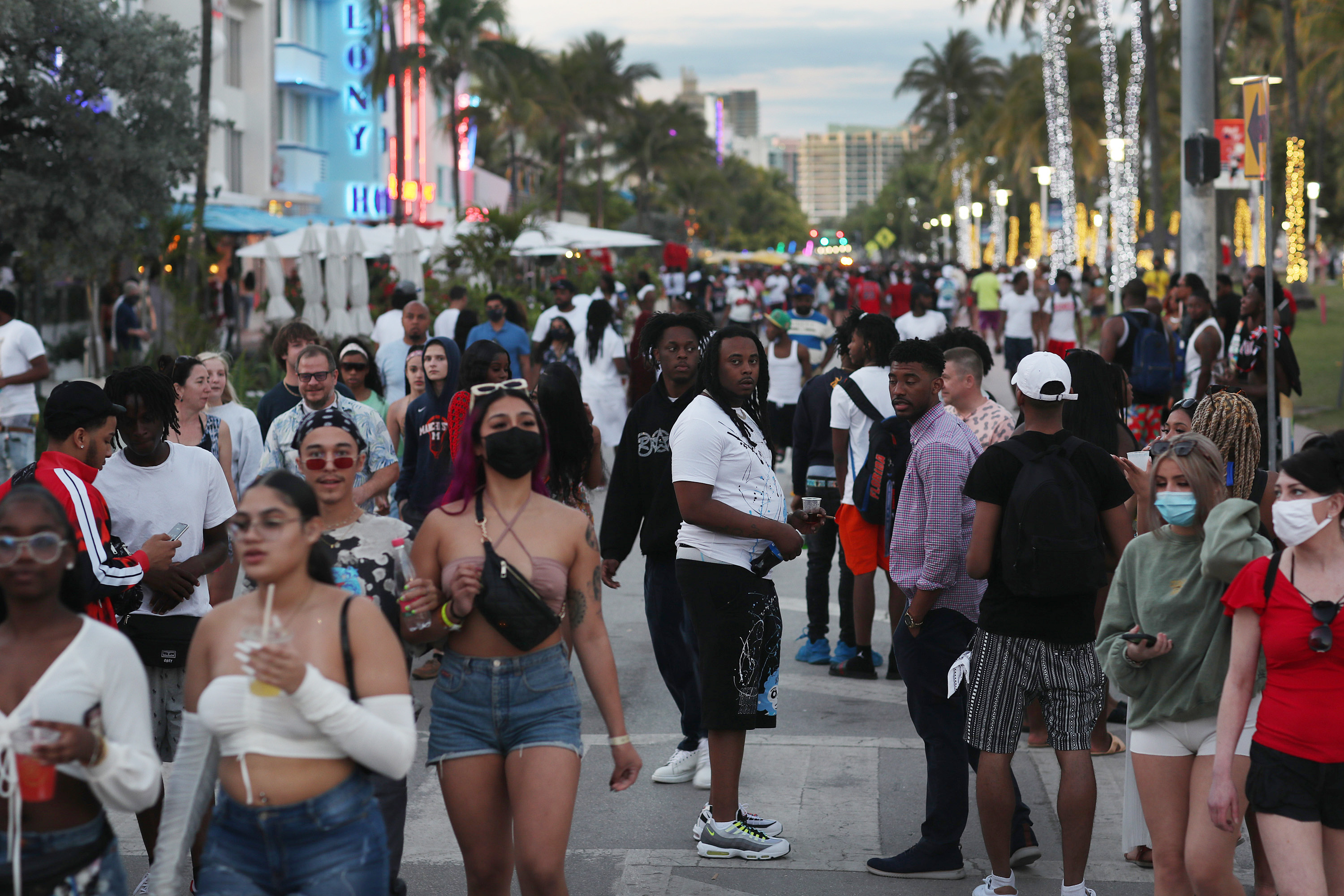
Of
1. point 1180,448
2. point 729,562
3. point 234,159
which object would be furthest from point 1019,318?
point 234,159

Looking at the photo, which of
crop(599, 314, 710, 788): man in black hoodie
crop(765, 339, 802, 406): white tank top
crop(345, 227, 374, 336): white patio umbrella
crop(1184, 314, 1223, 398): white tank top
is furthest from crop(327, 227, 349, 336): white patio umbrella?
crop(599, 314, 710, 788): man in black hoodie

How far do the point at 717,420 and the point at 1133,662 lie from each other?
5.78 feet

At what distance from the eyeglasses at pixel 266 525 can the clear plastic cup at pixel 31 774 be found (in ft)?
1.96

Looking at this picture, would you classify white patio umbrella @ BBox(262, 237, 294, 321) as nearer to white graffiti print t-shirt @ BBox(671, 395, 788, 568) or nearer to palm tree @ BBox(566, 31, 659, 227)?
white graffiti print t-shirt @ BBox(671, 395, 788, 568)

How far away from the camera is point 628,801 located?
6.15 meters

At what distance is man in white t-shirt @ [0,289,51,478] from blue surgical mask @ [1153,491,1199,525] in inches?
324

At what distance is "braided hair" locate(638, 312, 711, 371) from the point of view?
618 cm

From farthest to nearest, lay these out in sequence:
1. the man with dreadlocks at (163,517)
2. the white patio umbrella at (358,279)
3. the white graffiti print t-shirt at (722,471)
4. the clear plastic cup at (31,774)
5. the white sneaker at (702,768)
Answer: the white patio umbrella at (358,279) → the white sneaker at (702,768) → the white graffiti print t-shirt at (722,471) → the man with dreadlocks at (163,517) → the clear plastic cup at (31,774)

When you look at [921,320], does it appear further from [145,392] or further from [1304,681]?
[1304,681]

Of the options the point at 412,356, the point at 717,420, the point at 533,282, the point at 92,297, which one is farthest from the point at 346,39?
the point at 717,420

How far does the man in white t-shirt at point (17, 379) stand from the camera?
403 inches

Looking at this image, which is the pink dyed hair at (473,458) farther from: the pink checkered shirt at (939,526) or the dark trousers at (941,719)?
the dark trousers at (941,719)

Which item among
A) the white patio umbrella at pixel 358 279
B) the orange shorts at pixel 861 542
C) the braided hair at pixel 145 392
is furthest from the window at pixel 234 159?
the braided hair at pixel 145 392

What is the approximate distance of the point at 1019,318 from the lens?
21406 millimetres
